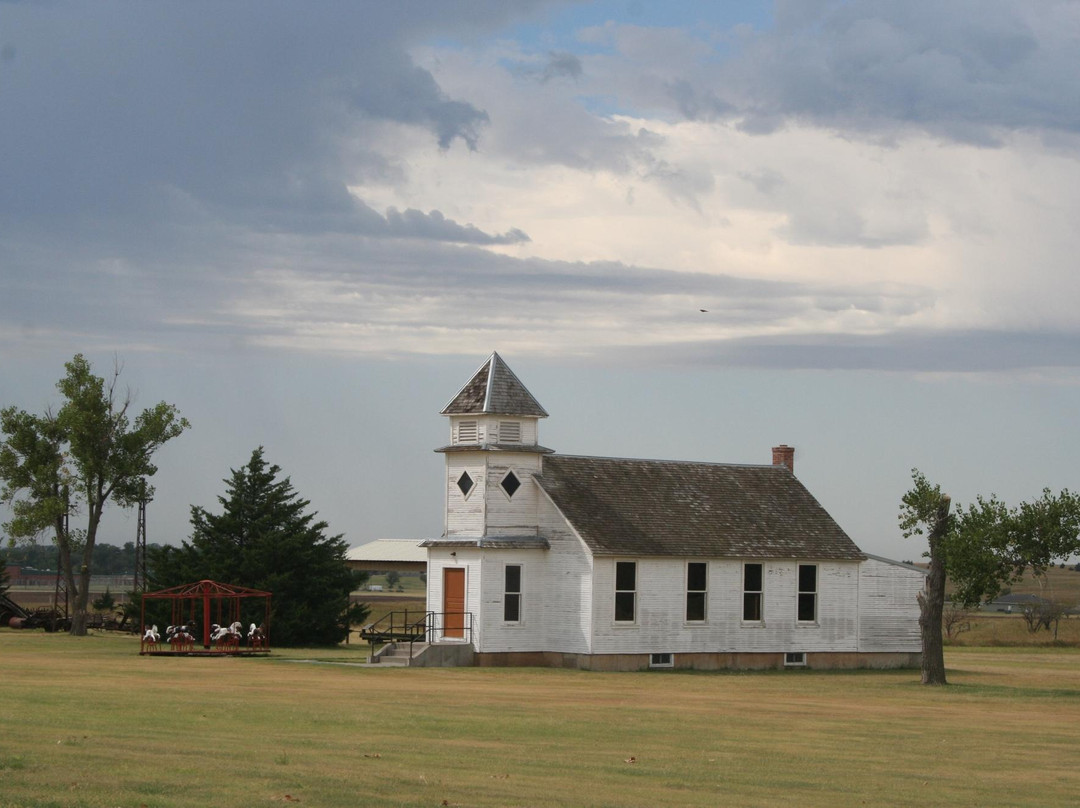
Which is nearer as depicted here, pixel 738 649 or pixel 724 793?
pixel 724 793

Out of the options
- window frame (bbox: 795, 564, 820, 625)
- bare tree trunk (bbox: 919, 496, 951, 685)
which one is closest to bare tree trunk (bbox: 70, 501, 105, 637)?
window frame (bbox: 795, 564, 820, 625)

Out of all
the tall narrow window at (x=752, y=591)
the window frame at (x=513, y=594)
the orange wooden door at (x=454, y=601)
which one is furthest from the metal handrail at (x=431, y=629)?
the tall narrow window at (x=752, y=591)

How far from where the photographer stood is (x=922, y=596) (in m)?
40.1

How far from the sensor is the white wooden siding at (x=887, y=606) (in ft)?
155

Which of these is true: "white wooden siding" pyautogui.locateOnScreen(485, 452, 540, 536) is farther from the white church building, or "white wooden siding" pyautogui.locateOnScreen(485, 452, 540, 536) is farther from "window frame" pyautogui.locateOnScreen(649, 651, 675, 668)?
"window frame" pyautogui.locateOnScreen(649, 651, 675, 668)

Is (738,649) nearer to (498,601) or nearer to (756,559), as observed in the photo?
(756,559)

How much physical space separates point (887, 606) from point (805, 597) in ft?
10.7

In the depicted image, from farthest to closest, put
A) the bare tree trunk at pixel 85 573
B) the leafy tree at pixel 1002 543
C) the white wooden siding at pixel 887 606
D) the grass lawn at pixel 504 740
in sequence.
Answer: the bare tree trunk at pixel 85 573, the white wooden siding at pixel 887 606, the leafy tree at pixel 1002 543, the grass lawn at pixel 504 740

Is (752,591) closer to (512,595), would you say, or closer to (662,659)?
(662,659)

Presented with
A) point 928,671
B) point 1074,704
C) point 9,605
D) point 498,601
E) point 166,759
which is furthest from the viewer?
point 9,605

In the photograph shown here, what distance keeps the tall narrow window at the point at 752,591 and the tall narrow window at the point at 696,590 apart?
1471 millimetres

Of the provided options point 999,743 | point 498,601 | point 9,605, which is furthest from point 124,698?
point 9,605

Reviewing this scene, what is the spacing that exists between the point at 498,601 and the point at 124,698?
17861 mm

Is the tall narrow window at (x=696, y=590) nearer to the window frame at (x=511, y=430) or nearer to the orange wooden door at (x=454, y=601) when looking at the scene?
the window frame at (x=511, y=430)
